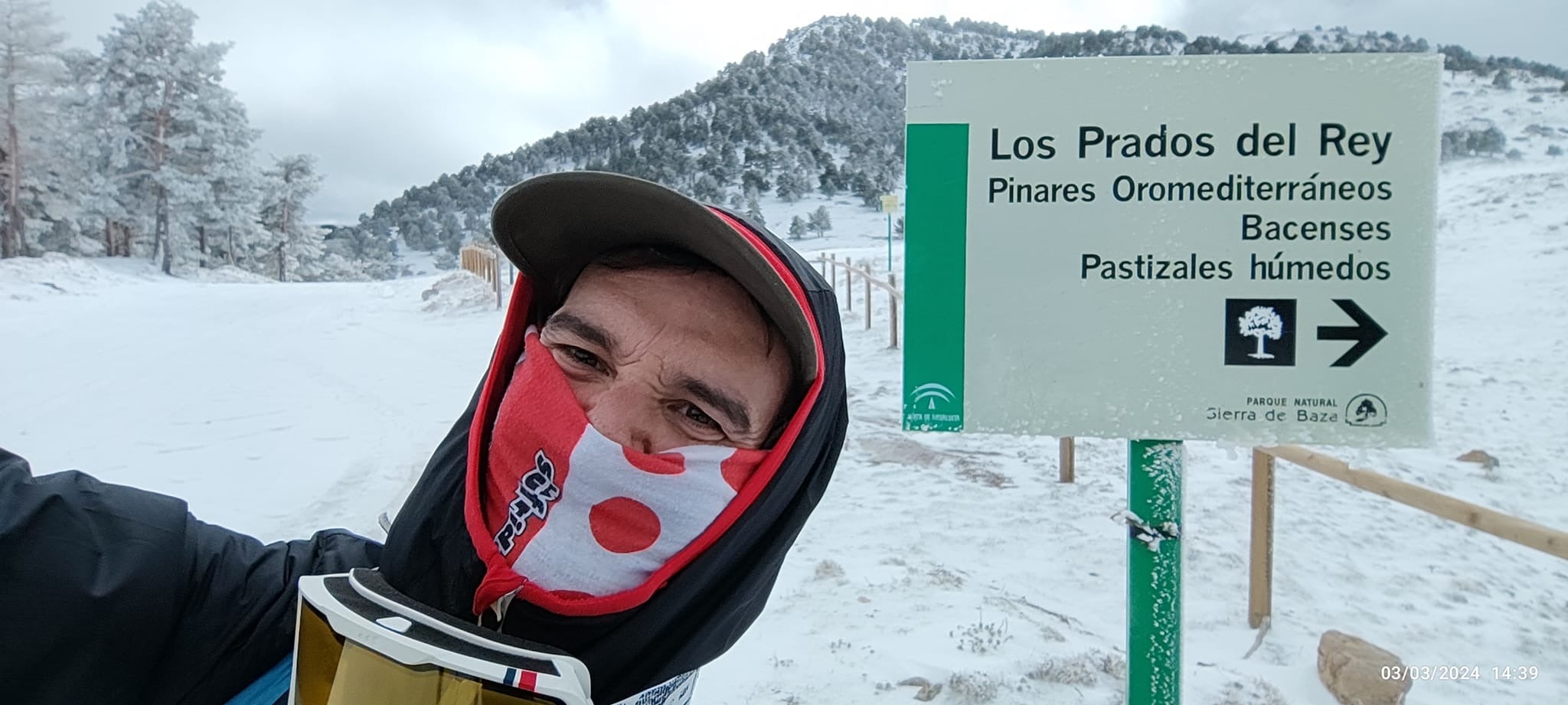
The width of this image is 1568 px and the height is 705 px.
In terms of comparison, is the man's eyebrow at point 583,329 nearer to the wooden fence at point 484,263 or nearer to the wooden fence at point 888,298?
the wooden fence at point 888,298

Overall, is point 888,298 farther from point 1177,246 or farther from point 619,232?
point 619,232

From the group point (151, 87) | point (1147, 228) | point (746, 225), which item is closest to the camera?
point (746, 225)

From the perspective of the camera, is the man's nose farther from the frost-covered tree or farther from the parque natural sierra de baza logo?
the frost-covered tree

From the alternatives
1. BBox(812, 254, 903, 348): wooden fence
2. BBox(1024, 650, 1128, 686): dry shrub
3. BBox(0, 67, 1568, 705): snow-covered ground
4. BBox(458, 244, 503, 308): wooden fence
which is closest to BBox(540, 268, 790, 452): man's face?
BBox(0, 67, 1568, 705): snow-covered ground

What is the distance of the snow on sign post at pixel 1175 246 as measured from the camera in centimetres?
135

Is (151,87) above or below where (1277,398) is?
above

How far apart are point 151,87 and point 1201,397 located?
3829 cm

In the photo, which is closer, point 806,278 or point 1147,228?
point 806,278

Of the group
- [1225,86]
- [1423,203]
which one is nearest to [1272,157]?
[1225,86]

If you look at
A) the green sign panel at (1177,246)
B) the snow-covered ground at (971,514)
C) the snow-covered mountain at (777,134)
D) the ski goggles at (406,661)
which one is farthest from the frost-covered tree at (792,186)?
the ski goggles at (406,661)

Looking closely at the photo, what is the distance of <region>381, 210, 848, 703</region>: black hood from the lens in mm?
1128

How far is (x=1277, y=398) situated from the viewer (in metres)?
1.40

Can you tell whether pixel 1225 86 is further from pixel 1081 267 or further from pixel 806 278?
pixel 806 278

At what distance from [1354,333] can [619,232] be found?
4.45 feet
